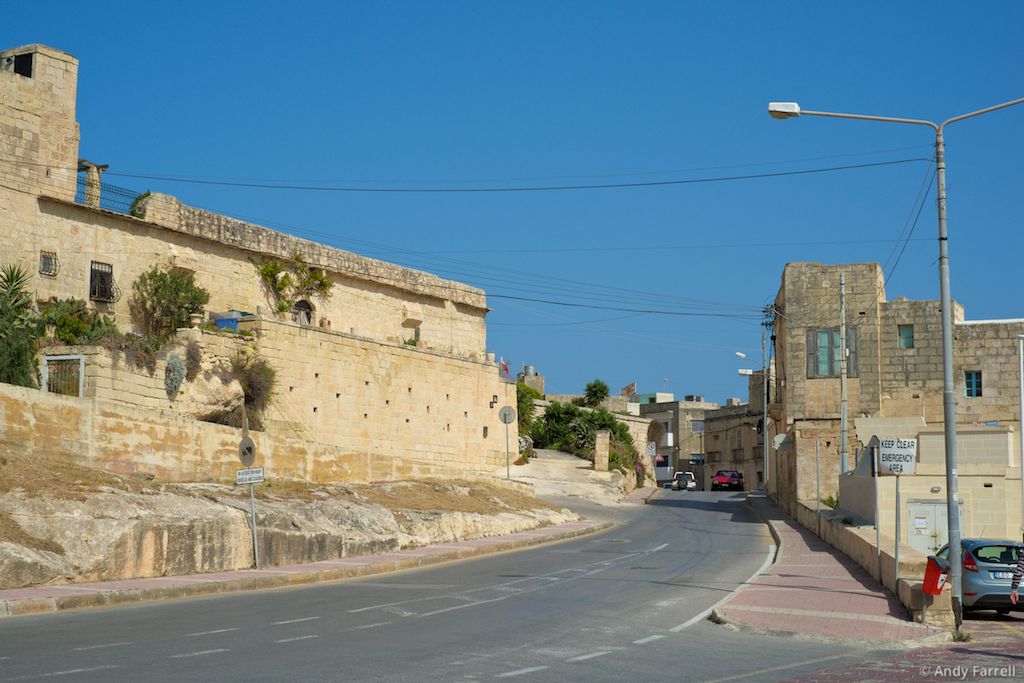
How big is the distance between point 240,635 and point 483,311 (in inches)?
A: 1563

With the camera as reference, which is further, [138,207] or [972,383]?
[972,383]

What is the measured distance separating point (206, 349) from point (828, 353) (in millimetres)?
25006

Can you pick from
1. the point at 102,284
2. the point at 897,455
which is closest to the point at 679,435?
the point at 102,284

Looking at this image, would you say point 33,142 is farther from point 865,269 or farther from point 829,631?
point 865,269

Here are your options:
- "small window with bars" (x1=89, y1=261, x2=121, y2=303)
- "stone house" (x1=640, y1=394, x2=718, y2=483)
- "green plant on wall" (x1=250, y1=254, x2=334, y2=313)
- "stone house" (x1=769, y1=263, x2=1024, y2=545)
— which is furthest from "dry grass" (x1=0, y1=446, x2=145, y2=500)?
"stone house" (x1=640, y1=394, x2=718, y2=483)

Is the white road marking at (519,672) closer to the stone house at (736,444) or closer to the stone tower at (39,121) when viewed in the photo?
the stone tower at (39,121)

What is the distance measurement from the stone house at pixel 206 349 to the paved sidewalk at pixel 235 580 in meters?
4.62

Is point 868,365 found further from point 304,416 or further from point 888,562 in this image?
point 888,562

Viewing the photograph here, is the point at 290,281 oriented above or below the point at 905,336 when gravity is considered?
above

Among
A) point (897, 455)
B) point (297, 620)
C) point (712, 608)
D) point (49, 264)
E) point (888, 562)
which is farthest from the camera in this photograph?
point (49, 264)

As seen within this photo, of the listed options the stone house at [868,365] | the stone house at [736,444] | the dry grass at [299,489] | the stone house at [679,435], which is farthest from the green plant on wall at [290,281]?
the stone house at [679,435]

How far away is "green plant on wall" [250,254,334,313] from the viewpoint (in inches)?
1591

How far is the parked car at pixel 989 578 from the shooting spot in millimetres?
17938

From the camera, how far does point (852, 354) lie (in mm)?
45438
